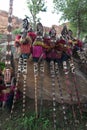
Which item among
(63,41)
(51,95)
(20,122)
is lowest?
(20,122)

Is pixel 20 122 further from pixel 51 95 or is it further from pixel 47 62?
pixel 47 62

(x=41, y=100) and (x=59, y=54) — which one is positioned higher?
(x=59, y=54)

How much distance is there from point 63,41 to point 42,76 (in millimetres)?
1192

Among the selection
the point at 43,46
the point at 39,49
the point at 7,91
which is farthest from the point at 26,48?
the point at 7,91

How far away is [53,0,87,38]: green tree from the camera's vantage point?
14070 millimetres

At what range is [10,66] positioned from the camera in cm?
965

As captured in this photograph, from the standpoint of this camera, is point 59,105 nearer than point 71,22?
Yes

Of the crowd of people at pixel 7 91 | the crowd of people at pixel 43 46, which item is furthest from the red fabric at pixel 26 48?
the crowd of people at pixel 7 91

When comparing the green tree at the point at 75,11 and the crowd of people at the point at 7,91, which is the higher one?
the green tree at the point at 75,11

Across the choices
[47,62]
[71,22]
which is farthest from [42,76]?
[71,22]

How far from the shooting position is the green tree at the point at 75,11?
1407 cm

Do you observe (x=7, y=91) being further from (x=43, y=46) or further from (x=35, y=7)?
(x=35, y=7)

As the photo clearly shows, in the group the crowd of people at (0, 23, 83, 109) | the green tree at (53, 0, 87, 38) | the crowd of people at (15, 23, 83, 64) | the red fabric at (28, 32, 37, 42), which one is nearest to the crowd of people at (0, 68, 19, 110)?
the crowd of people at (0, 23, 83, 109)

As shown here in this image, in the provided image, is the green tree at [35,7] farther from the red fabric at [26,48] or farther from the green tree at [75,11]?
the red fabric at [26,48]
